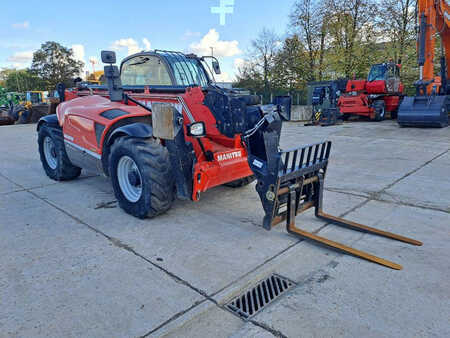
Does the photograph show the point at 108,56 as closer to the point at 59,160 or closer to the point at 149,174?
the point at 149,174

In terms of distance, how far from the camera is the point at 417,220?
146 inches

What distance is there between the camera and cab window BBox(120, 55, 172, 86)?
4.48 metres

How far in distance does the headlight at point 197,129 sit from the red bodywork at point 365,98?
13014 mm

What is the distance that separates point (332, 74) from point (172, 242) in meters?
23.1

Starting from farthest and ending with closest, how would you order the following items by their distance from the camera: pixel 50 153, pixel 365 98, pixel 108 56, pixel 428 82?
pixel 365 98 → pixel 428 82 → pixel 50 153 → pixel 108 56

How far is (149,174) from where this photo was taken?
3.55m

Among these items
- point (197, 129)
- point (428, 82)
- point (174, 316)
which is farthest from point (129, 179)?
point (428, 82)

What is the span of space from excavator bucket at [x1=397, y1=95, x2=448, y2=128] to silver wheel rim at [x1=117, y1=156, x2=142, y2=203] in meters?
10.5

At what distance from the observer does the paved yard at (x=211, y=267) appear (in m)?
2.12

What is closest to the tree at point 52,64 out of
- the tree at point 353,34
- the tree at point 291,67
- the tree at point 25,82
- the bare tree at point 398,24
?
the tree at point 25,82

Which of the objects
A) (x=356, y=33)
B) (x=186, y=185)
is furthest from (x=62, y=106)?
(x=356, y=33)

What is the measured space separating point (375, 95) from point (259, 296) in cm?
1468

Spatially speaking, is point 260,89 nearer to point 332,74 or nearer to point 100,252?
point 332,74

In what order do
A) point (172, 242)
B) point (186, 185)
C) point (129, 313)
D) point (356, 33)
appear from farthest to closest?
point (356, 33), point (186, 185), point (172, 242), point (129, 313)
